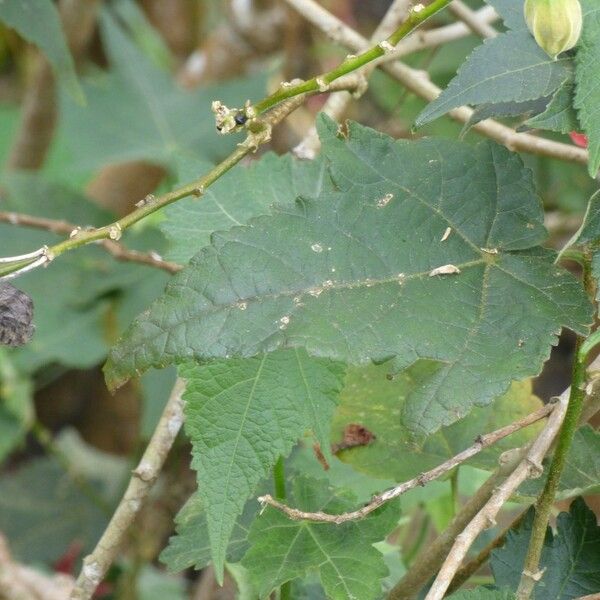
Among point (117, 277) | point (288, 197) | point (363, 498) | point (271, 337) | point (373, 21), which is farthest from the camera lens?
point (373, 21)

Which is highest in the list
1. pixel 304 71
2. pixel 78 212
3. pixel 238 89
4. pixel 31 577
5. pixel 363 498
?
pixel 304 71

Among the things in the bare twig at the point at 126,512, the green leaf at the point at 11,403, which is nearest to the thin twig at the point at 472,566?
the bare twig at the point at 126,512

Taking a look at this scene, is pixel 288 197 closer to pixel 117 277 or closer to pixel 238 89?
pixel 117 277

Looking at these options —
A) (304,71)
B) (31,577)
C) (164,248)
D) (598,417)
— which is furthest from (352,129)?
(304,71)

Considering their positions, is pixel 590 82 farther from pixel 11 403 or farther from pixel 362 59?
pixel 11 403

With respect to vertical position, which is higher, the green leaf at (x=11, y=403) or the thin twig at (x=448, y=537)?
the green leaf at (x=11, y=403)

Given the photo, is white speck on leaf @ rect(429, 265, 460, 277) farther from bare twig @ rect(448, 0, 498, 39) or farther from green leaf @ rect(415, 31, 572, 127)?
bare twig @ rect(448, 0, 498, 39)

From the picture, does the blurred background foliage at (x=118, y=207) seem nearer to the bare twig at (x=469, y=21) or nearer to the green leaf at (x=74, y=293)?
the green leaf at (x=74, y=293)

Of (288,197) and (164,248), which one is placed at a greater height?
(164,248)
